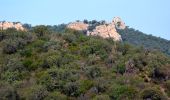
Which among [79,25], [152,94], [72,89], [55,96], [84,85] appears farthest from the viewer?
[79,25]

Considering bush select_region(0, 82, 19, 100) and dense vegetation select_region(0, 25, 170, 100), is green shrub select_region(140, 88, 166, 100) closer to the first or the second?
dense vegetation select_region(0, 25, 170, 100)

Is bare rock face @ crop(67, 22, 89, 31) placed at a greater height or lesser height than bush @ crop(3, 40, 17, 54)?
lesser

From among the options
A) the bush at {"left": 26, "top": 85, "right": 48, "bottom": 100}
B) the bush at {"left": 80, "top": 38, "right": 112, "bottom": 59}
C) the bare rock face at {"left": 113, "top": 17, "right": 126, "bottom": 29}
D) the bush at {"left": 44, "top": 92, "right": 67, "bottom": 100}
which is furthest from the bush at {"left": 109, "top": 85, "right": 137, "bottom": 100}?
the bare rock face at {"left": 113, "top": 17, "right": 126, "bottom": 29}

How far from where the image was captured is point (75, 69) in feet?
128

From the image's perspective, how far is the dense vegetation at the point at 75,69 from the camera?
116ft

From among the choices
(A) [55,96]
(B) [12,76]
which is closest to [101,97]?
(A) [55,96]

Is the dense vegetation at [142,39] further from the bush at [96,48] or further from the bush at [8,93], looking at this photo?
the bush at [8,93]

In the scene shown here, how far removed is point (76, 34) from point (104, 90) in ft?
47.1

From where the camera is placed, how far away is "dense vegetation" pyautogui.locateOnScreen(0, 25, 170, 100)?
3544 centimetres

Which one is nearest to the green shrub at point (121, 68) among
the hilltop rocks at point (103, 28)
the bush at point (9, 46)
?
the bush at point (9, 46)

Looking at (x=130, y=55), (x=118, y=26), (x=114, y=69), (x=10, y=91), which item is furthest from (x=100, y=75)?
(x=118, y=26)

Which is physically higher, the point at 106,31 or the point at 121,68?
the point at 121,68

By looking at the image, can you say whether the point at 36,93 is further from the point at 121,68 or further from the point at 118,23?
the point at 118,23

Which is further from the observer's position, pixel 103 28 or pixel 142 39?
pixel 142 39
